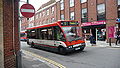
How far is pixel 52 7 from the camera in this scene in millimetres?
30172

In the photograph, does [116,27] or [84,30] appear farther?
[84,30]

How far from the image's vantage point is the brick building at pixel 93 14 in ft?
56.1

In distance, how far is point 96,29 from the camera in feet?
63.5

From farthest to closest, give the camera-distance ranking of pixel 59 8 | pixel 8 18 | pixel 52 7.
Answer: pixel 52 7, pixel 59 8, pixel 8 18

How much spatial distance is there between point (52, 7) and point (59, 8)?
422 cm

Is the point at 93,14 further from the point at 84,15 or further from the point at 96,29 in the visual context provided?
the point at 96,29

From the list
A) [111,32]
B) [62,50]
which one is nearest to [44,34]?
[62,50]

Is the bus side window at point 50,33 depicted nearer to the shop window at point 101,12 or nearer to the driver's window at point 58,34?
the driver's window at point 58,34

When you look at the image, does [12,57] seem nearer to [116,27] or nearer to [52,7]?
[116,27]

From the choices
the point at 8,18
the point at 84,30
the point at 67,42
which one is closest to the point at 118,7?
the point at 84,30

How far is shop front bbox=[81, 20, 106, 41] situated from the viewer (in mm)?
18266

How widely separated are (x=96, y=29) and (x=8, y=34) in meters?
17.5

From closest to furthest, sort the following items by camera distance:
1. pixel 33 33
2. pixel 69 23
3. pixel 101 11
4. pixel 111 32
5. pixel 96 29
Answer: pixel 69 23, pixel 33 33, pixel 111 32, pixel 101 11, pixel 96 29

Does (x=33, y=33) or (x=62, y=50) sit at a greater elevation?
(x=33, y=33)
